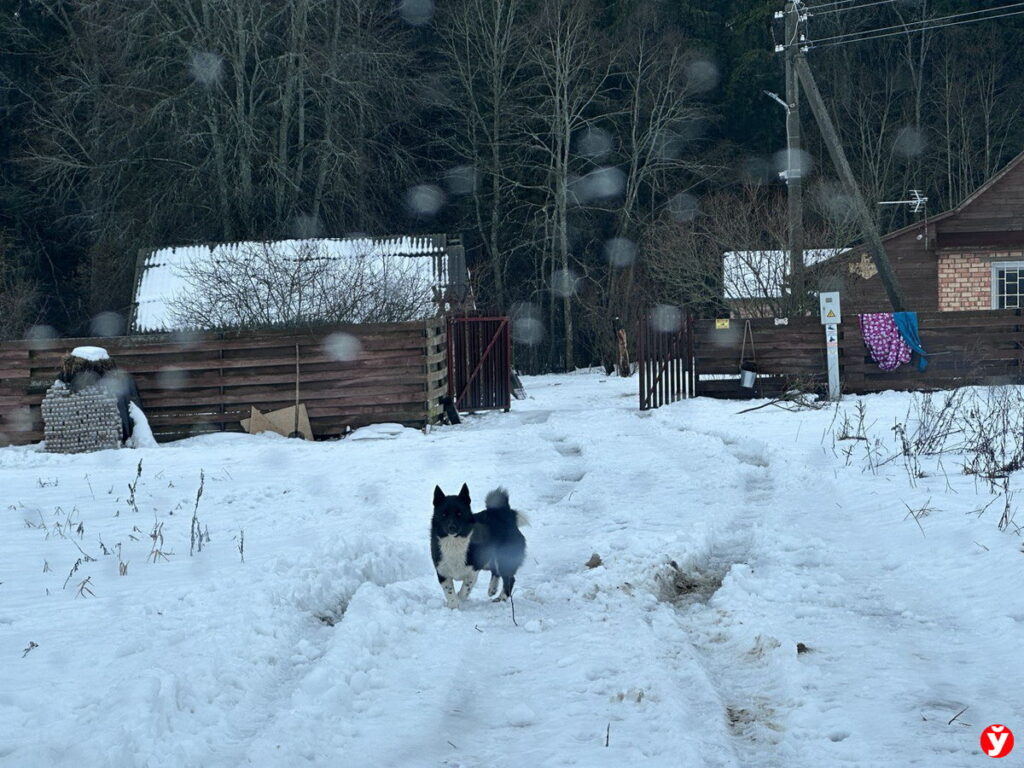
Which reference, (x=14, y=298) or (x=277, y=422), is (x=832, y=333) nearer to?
(x=277, y=422)

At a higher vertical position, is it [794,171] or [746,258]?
[794,171]

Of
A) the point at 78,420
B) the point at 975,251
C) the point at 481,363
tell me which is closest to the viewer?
the point at 78,420

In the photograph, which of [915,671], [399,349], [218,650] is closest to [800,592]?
[915,671]

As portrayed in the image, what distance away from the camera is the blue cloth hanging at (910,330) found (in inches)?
854

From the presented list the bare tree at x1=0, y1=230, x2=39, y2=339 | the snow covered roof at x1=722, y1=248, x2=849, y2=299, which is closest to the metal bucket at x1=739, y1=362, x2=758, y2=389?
the snow covered roof at x1=722, y1=248, x2=849, y2=299

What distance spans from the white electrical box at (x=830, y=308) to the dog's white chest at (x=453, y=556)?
1567 centimetres

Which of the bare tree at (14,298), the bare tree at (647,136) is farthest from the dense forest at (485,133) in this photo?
the bare tree at (14,298)

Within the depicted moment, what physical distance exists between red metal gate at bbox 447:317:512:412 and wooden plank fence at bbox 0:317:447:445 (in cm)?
377

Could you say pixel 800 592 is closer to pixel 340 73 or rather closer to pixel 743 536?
pixel 743 536

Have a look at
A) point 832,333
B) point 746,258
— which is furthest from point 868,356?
point 746,258

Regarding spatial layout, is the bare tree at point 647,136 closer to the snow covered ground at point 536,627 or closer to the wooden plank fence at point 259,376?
the wooden plank fence at point 259,376

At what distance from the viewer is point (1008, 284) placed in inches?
1233

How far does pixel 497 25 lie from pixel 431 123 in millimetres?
5255

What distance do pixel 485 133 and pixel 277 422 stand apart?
2815cm
